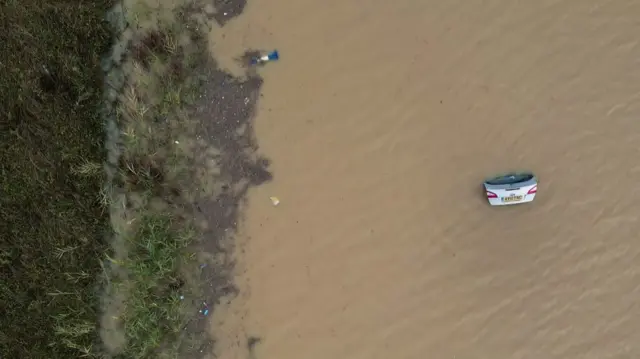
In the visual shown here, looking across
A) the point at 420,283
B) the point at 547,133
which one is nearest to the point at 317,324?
the point at 420,283

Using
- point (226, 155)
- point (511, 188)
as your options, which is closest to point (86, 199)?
point (226, 155)

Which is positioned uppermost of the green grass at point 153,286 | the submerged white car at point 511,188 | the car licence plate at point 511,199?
the submerged white car at point 511,188

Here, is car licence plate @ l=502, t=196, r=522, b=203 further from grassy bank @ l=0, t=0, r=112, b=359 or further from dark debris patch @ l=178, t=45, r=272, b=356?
grassy bank @ l=0, t=0, r=112, b=359

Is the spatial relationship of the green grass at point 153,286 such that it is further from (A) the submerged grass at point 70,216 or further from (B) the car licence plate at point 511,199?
(B) the car licence plate at point 511,199

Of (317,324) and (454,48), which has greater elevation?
(454,48)

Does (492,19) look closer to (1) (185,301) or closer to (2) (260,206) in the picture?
(2) (260,206)

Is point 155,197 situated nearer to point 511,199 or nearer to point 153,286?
point 153,286

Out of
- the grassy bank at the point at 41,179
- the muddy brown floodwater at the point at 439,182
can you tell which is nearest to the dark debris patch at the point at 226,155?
the muddy brown floodwater at the point at 439,182

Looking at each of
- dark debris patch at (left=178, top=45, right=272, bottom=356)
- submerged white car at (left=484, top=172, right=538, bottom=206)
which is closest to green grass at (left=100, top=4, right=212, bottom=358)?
dark debris patch at (left=178, top=45, right=272, bottom=356)
